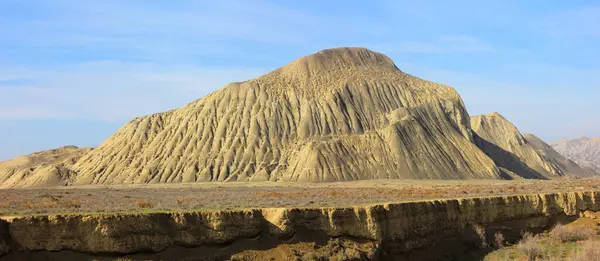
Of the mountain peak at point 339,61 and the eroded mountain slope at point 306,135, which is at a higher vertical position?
the mountain peak at point 339,61

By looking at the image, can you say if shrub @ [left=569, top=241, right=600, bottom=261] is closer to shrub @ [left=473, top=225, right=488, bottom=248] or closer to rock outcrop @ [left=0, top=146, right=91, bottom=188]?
shrub @ [left=473, top=225, right=488, bottom=248]

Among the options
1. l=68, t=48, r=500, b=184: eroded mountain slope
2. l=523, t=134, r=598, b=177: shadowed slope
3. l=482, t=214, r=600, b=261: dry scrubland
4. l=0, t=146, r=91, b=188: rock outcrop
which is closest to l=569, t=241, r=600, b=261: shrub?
l=482, t=214, r=600, b=261: dry scrubland

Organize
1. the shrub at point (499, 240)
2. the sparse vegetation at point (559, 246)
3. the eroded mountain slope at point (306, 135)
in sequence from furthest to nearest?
the eroded mountain slope at point (306, 135) → the shrub at point (499, 240) → the sparse vegetation at point (559, 246)

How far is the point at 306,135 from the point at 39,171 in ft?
142

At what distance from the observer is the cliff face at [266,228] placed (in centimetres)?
1937

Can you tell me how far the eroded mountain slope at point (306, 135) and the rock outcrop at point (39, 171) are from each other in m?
2.91

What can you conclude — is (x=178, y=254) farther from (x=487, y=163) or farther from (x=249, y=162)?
(x=487, y=163)

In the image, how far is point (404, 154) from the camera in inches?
3531

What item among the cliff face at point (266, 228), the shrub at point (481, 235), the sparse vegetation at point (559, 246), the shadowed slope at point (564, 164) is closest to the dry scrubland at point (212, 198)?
the cliff face at point (266, 228)

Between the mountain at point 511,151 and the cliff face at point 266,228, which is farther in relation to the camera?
the mountain at point 511,151

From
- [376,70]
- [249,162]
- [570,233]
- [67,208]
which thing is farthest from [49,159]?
[570,233]

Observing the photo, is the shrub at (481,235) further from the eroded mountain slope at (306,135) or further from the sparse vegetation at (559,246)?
the eroded mountain slope at (306,135)

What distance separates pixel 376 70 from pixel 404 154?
101 feet

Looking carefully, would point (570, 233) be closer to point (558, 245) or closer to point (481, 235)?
point (558, 245)
